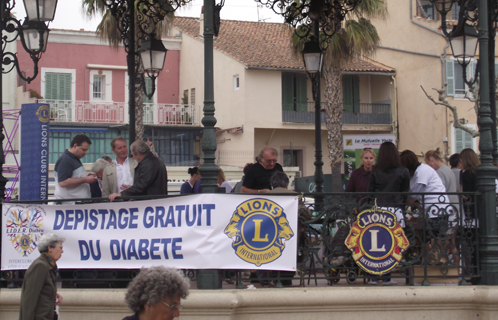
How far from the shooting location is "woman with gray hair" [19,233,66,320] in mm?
5406

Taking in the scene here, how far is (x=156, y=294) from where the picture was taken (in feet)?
11.5

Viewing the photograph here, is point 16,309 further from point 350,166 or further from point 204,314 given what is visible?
point 350,166

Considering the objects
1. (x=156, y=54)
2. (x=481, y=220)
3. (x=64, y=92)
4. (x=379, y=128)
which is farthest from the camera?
(x=379, y=128)

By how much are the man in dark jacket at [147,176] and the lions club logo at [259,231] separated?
117 cm

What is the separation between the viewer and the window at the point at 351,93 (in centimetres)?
3453

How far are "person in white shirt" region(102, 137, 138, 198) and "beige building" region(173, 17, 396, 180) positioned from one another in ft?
75.6

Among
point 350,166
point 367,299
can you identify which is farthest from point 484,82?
point 350,166

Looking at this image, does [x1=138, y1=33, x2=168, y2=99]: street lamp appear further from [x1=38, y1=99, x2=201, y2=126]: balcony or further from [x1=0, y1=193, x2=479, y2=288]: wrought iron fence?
[x1=38, y1=99, x2=201, y2=126]: balcony

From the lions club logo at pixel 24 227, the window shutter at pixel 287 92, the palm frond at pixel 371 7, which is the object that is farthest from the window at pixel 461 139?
the lions club logo at pixel 24 227

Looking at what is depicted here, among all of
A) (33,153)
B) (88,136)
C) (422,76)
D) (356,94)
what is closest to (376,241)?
(33,153)

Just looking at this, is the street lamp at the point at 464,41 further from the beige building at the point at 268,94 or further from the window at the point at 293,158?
the window at the point at 293,158

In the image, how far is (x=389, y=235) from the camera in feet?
22.6

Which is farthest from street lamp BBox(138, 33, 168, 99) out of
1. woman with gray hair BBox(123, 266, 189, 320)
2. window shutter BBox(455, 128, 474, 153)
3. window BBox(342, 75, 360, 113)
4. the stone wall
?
window BBox(342, 75, 360, 113)

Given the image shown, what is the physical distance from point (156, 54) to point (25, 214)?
12.0ft
